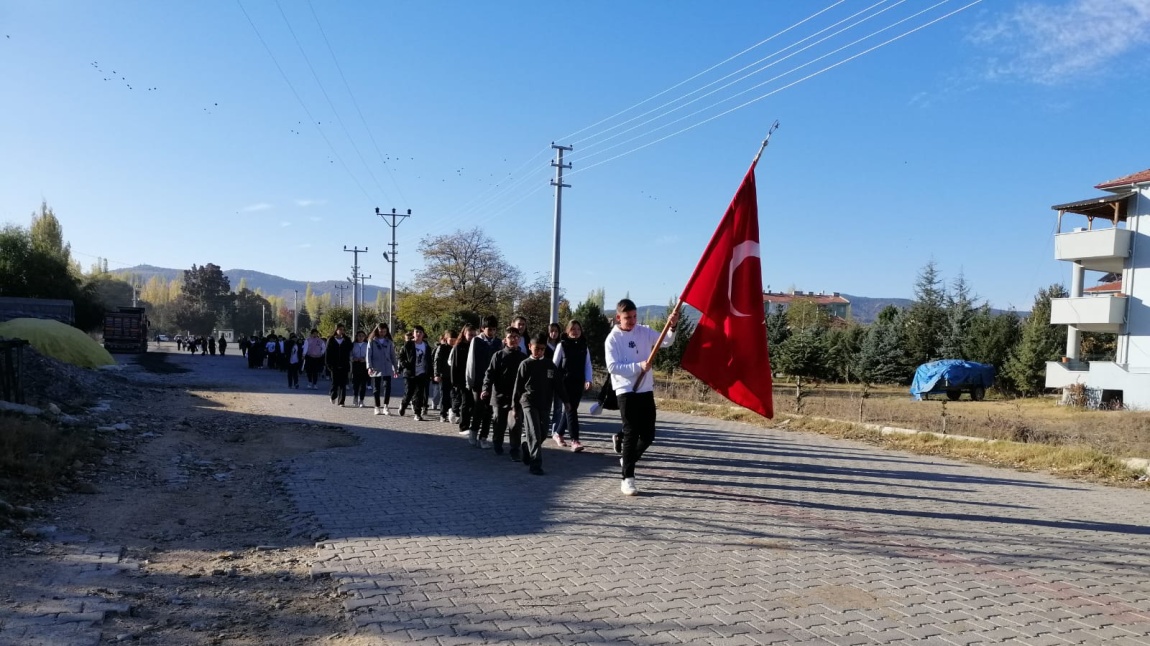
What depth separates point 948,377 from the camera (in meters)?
35.8

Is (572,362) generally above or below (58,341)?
above

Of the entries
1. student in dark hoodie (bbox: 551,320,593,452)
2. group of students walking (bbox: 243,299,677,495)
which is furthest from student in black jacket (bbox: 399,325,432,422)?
student in dark hoodie (bbox: 551,320,593,452)

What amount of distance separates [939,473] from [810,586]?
568 cm

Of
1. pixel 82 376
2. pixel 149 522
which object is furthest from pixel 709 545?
pixel 82 376

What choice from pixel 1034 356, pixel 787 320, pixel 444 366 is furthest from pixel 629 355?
pixel 787 320

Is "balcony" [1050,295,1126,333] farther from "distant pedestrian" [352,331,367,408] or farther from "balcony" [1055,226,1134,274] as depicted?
"distant pedestrian" [352,331,367,408]

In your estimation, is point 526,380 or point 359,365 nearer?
point 526,380

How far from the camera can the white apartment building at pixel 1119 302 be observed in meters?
31.0

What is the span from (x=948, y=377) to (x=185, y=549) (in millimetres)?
35941

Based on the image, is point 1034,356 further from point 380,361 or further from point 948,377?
point 380,361

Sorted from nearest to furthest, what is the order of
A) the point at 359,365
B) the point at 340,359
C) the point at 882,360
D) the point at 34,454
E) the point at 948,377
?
the point at 34,454 → the point at 359,365 → the point at 340,359 → the point at 948,377 → the point at 882,360

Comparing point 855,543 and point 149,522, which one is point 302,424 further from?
point 855,543

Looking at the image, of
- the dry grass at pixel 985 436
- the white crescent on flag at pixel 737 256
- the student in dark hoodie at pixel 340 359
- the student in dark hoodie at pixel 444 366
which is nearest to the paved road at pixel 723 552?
the dry grass at pixel 985 436

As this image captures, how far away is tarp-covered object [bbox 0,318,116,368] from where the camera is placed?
2592 centimetres
